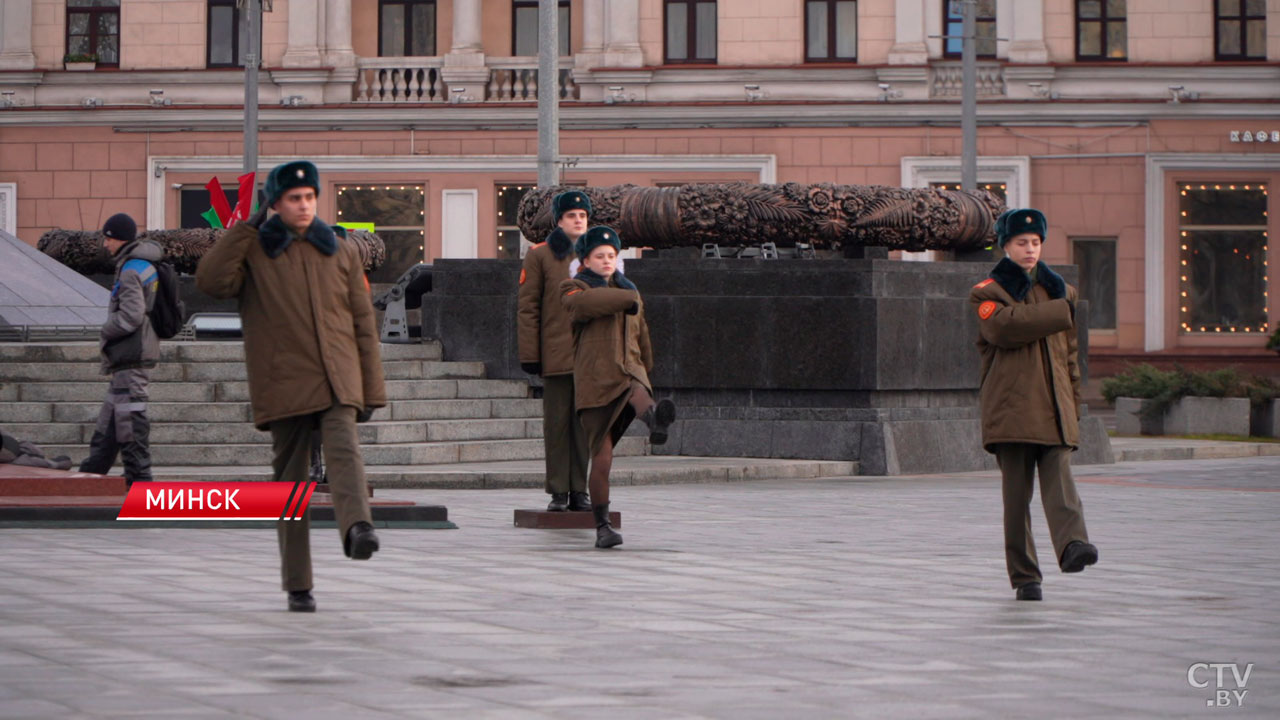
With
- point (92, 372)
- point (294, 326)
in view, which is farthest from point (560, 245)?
point (92, 372)

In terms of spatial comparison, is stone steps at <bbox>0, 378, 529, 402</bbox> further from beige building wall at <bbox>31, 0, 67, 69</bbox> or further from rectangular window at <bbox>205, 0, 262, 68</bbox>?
beige building wall at <bbox>31, 0, 67, 69</bbox>

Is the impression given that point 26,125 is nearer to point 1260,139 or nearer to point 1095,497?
point 1260,139

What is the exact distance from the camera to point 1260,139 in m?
35.2

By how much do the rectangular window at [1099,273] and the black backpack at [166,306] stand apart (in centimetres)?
2510

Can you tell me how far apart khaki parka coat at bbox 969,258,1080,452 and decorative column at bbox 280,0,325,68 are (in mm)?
29041

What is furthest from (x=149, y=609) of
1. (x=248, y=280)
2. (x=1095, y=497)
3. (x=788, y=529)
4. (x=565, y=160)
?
(x=565, y=160)

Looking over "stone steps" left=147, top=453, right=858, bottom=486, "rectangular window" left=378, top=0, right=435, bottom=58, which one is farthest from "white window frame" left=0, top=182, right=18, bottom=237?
"stone steps" left=147, top=453, right=858, bottom=486

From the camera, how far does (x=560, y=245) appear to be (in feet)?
40.4

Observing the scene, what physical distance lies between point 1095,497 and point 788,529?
3.85 meters

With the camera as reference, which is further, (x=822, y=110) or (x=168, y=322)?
(x=822, y=110)

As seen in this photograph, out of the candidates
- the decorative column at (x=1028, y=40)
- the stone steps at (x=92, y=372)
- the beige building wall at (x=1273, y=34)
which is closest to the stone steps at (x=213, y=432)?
the stone steps at (x=92, y=372)

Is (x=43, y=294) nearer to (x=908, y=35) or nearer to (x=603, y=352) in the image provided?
(x=603, y=352)

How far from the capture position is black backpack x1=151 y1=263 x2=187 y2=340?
520 inches

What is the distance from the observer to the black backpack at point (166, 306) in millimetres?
13203
